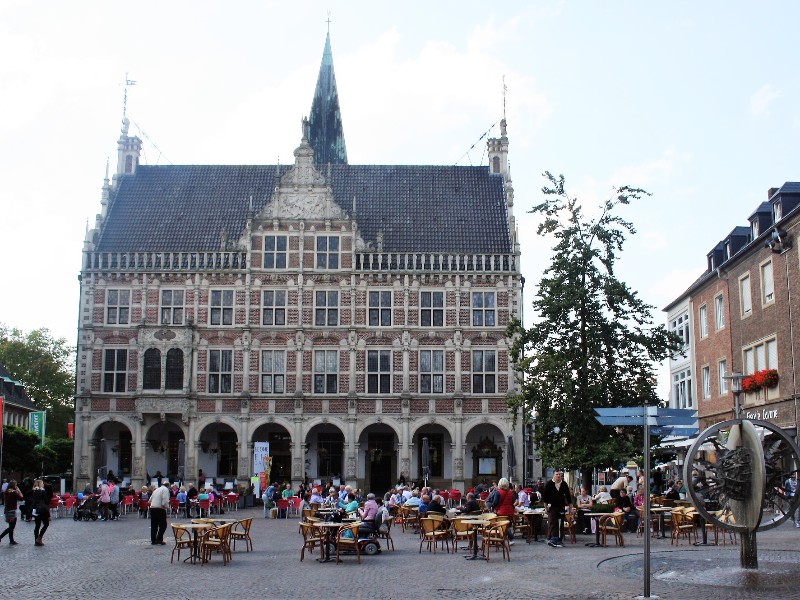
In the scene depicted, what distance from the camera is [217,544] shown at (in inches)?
763

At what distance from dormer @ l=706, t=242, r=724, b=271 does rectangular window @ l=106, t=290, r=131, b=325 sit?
1150 inches

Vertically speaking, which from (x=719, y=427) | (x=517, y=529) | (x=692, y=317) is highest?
(x=692, y=317)

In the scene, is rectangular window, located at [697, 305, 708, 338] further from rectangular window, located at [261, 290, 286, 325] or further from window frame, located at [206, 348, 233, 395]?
window frame, located at [206, 348, 233, 395]

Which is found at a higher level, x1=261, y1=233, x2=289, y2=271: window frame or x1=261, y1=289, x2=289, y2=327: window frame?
x1=261, y1=233, x2=289, y2=271: window frame

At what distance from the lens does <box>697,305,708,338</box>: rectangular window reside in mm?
43406

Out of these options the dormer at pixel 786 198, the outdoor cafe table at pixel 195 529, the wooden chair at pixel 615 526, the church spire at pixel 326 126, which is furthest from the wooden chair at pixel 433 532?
the church spire at pixel 326 126

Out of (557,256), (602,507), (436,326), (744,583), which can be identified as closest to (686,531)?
(602,507)

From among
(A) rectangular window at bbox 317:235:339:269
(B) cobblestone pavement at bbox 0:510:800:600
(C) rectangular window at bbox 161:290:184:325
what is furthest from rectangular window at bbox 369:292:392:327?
(B) cobblestone pavement at bbox 0:510:800:600

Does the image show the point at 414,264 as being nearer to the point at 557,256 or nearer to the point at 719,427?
the point at 557,256

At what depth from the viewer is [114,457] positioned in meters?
50.6

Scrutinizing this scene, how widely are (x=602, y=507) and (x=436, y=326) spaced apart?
26580 millimetres

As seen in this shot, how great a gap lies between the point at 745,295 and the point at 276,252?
79.7ft

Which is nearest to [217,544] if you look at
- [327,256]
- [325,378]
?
[325,378]

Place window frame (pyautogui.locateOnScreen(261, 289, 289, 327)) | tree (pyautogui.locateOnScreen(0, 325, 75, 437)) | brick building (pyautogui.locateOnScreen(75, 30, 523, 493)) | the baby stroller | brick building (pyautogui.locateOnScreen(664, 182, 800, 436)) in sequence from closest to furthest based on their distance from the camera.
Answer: brick building (pyautogui.locateOnScreen(664, 182, 800, 436)), the baby stroller, brick building (pyautogui.locateOnScreen(75, 30, 523, 493)), window frame (pyautogui.locateOnScreen(261, 289, 289, 327)), tree (pyautogui.locateOnScreen(0, 325, 75, 437))
